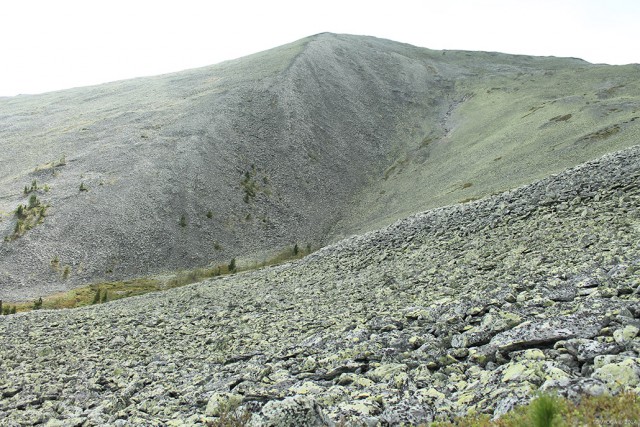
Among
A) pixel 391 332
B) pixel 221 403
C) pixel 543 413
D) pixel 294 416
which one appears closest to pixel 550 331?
pixel 391 332

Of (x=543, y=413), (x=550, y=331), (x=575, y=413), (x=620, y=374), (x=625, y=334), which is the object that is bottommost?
(x=550, y=331)

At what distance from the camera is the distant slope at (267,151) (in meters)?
46.2

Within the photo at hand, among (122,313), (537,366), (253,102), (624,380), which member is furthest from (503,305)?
(253,102)

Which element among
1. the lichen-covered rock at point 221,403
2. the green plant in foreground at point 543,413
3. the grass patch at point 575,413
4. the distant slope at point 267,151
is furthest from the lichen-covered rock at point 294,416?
the distant slope at point 267,151

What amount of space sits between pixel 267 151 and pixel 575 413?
64.3 meters

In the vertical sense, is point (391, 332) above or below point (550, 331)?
below

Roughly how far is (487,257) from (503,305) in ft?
23.9

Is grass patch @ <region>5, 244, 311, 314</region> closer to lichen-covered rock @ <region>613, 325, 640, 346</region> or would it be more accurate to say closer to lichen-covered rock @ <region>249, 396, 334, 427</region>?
lichen-covered rock @ <region>249, 396, 334, 427</region>

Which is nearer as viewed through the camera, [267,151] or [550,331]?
[550,331]

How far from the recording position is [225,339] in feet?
59.6

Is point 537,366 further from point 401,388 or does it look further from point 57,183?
point 57,183

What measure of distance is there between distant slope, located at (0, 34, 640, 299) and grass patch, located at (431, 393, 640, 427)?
36.8 meters

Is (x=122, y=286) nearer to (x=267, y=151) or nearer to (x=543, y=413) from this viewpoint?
(x=267, y=151)

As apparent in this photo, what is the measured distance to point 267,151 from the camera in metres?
68.6
